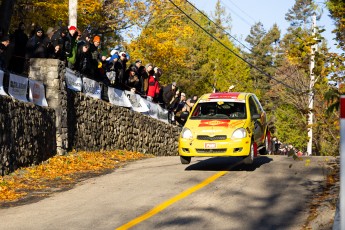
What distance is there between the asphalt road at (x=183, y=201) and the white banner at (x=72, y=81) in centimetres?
414

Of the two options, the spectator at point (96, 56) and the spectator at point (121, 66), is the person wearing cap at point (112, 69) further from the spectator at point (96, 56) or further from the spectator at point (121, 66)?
the spectator at point (96, 56)

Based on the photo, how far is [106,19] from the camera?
40.1m

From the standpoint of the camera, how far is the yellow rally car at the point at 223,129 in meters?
16.5

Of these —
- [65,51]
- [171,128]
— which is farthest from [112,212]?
[171,128]

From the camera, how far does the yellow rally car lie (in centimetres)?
1652

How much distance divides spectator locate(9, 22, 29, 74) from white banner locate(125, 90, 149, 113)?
7468 millimetres

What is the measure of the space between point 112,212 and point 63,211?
0.93 meters

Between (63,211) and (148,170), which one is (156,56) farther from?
(63,211)

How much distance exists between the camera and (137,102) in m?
27.9

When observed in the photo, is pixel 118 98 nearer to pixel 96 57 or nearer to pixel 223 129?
pixel 96 57

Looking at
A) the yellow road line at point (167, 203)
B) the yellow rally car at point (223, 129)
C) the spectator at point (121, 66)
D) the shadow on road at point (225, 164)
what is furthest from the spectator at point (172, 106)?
the yellow road line at point (167, 203)

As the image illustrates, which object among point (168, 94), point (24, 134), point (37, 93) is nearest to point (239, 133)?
point (24, 134)

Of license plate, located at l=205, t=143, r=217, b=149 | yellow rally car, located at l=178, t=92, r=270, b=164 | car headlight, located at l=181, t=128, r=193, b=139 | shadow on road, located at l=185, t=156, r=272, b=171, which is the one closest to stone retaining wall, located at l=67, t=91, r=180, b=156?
shadow on road, located at l=185, t=156, r=272, b=171

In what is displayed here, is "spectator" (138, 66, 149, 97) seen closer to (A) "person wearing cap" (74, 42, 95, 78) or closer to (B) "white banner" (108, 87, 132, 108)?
(B) "white banner" (108, 87, 132, 108)
